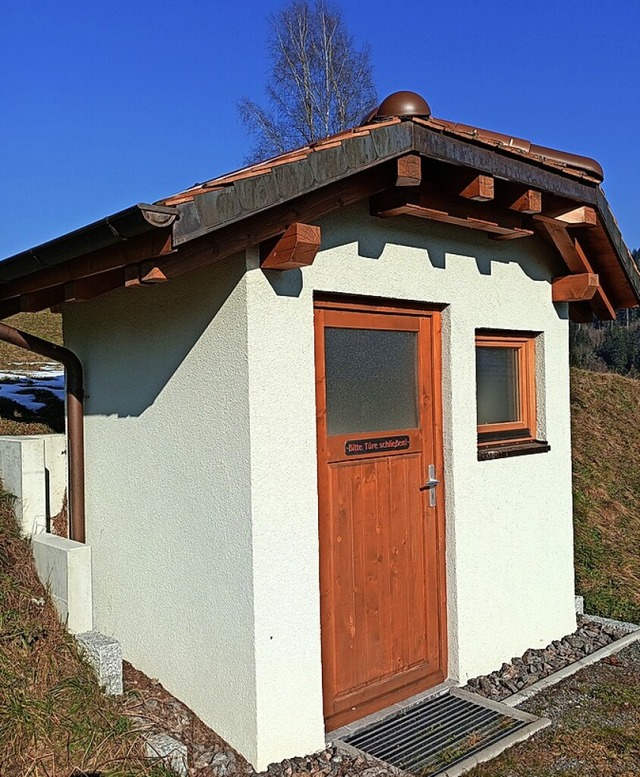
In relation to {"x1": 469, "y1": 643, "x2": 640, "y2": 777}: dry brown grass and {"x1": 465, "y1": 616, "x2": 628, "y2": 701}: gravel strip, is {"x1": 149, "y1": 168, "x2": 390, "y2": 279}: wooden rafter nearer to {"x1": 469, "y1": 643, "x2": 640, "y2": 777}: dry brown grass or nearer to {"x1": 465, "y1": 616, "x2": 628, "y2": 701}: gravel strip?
{"x1": 469, "y1": 643, "x2": 640, "y2": 777}: dry brown grass

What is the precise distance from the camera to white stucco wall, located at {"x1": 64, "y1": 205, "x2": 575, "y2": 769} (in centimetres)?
385

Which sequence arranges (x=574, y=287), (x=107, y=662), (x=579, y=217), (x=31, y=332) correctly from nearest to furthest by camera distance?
(x=107, y=662)
(x=579, y=217)
(x=574, y=287)
(x=31, y=332)

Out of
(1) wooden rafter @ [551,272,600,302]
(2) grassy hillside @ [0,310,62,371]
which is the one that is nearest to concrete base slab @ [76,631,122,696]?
(1) wooden rafter @ [551,272,600,302]

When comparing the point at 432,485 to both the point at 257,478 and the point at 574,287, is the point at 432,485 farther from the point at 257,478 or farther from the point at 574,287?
the point at 574,287

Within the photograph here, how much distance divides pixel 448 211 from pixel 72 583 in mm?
3307

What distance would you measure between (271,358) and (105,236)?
1060 mm

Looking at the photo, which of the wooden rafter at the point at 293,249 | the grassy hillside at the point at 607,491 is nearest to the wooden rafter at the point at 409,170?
the wooden rafter at the point at 293,249

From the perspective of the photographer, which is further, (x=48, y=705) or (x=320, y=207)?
(x=320, y=207)

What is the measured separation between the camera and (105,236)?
3.26 m

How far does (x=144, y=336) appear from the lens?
4.58 metres

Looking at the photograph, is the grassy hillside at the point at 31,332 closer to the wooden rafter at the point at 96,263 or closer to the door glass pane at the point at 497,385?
the wooden rafter at the point at 96,263

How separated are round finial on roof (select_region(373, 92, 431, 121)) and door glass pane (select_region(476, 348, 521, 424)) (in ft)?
6.34

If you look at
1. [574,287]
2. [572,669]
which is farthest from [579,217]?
[572,669]

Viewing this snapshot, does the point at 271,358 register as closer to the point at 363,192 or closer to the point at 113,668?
the point at 363,192
